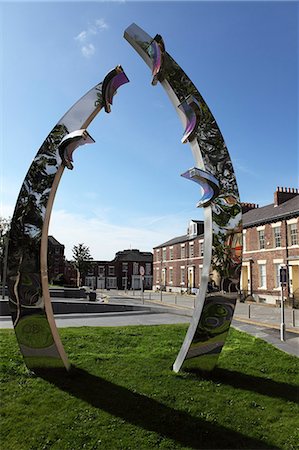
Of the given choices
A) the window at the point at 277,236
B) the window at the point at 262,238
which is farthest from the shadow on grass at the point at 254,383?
the window at the point at 262,238

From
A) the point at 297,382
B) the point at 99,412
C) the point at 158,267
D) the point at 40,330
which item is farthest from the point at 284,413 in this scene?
the point at 158,267

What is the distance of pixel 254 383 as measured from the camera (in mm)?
7238

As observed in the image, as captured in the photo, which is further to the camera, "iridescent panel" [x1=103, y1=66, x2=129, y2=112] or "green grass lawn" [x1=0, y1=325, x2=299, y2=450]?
"iridescent panel" [x1=103, y1=66, x2=129, y2=112]

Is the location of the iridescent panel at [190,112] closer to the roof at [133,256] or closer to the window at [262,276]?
→ the window at [262,276]

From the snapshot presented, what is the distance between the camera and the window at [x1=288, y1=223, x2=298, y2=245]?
28203 millimetres

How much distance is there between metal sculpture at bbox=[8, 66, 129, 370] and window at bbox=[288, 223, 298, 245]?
24.5 m

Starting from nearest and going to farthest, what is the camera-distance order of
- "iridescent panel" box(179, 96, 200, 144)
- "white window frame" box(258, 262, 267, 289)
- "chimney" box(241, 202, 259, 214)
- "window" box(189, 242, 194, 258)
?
"iridescent panel" box(179, 96, 200, 144) → "white window frame" box(258, 262, 267, 289) → "chimney" box(241, 202, 259, 214) → "window" box(189, 242, 194, 258)

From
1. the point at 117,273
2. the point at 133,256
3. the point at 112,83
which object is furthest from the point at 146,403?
the point at 133,256

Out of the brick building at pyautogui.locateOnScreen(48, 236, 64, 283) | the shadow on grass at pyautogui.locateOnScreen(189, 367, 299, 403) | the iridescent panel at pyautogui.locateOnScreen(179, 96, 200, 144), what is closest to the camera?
the shadow on grass at pyautogui.locateOnScreen(189, 367, 299, 403)

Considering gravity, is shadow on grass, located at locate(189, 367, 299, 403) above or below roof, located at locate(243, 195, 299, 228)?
below

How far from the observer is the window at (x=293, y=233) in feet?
92.5

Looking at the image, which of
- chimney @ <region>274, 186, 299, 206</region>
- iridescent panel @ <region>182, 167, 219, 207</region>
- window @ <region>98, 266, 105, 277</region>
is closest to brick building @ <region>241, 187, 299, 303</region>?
chimney @ <region>274, 186, 299, 206</region>

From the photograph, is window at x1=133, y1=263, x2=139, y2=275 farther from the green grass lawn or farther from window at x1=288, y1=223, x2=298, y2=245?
the green grass lawn

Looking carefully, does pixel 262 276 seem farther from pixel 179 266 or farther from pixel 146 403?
pixel 146 403
